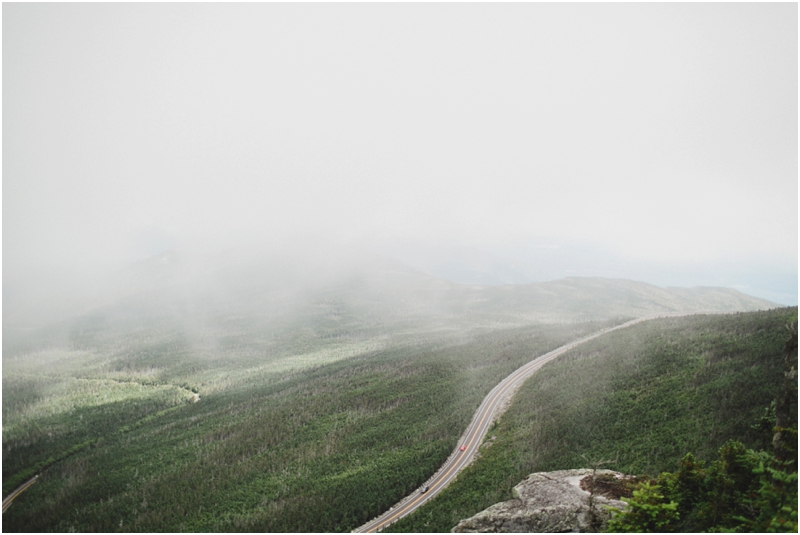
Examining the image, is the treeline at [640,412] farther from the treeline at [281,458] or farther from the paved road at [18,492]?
the paved road at [18,492]

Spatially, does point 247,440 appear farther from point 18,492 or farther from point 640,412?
point 640,412

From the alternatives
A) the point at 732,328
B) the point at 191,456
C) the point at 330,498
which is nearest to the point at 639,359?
the point at 732,328

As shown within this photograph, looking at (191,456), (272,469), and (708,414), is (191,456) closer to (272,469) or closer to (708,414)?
(272,469)

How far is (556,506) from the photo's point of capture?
27453 mm

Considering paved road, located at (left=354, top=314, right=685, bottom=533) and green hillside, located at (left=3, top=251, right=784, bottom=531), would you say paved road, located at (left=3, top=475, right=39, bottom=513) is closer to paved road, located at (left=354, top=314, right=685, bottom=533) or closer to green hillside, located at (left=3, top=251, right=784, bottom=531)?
green hillside, located at (left=3, top=251, right=784, bottom=531)

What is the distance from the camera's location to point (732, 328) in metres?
57.3

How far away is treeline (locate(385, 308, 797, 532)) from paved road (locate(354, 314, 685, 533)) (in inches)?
91.5

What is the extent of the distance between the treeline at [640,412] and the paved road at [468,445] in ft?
7.62

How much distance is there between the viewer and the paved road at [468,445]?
39969 mm

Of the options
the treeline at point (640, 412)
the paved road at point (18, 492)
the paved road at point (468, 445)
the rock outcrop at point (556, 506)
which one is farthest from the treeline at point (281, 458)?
the rock outcrop at point (556, 506)

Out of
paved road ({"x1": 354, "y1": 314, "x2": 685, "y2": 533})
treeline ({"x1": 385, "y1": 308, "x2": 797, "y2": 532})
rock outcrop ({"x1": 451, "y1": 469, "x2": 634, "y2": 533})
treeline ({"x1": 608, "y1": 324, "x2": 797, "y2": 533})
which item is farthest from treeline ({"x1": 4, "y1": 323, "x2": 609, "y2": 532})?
treeline ({"x1": 608, "y1": 324, "x2": 797, "y2": 533})

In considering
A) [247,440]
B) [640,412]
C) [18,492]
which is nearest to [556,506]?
[640,412]

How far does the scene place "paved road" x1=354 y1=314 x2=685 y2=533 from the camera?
1574 inches

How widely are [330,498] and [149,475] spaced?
41033 mm
